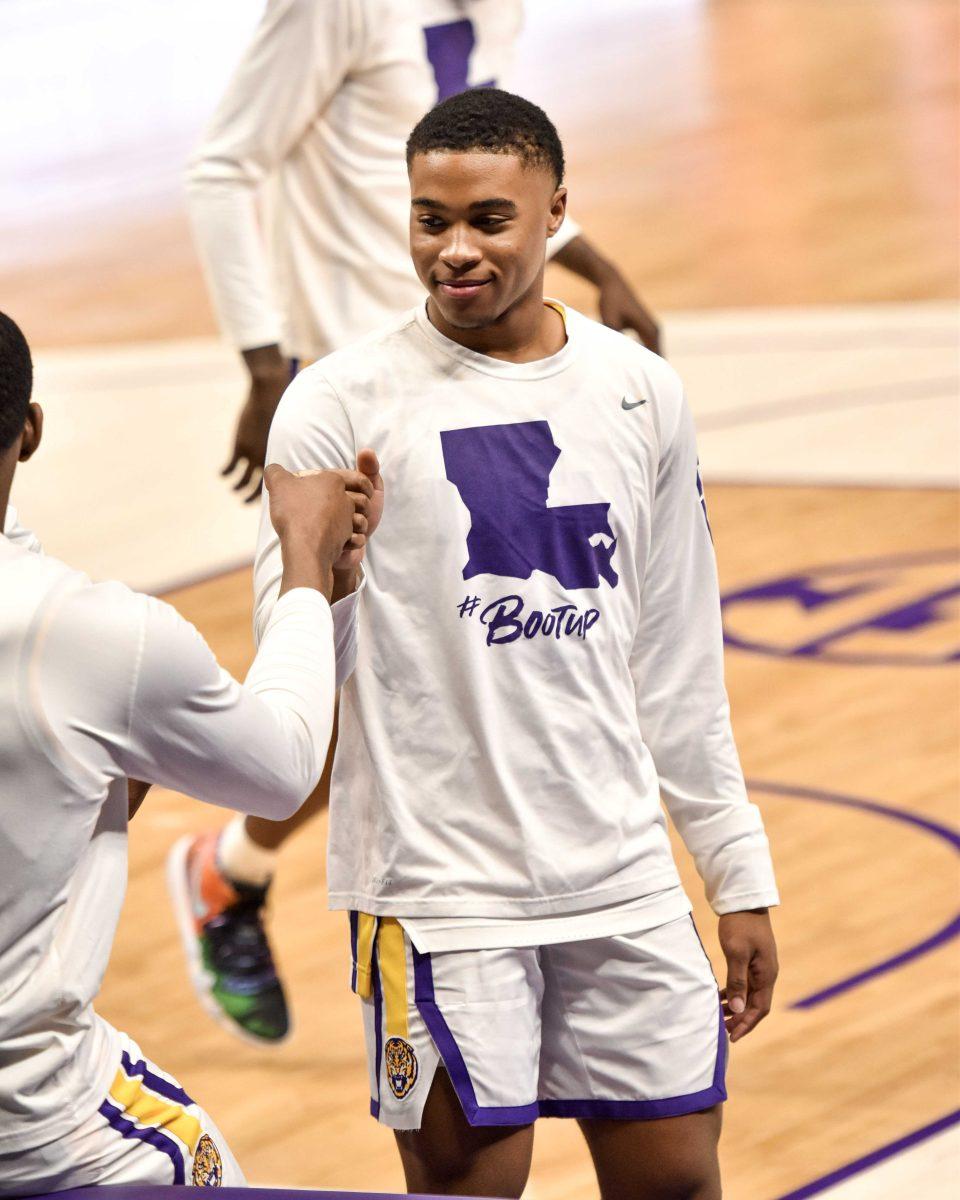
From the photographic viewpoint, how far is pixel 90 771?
6.49 ft

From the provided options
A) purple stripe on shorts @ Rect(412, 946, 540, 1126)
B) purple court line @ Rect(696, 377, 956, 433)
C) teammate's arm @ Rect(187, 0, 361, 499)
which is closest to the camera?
purple stripe on shorts @ Rect(412, 946, 540, 1126)

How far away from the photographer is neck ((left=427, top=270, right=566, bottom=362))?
2.63 meters

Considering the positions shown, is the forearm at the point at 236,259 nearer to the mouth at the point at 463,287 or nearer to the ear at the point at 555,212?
the ear at the point at 555,212

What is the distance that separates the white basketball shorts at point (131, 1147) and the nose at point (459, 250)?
3.08 feet

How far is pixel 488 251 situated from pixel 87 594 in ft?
2.68

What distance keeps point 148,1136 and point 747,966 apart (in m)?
0.88

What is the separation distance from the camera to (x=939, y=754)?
5.29m

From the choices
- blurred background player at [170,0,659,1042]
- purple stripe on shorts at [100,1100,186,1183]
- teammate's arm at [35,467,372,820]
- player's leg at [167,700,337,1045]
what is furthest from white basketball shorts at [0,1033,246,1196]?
player's leg at [167,700,337,1045]

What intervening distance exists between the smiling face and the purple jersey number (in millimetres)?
1550

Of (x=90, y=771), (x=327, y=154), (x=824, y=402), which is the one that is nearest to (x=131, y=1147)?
(x=90, y=771)

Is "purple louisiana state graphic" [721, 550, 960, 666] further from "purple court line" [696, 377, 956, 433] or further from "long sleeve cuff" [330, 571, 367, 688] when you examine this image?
"long sleeve cuff" [330, 571, 367, 688]

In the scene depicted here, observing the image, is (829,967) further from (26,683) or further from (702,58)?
(702,58)

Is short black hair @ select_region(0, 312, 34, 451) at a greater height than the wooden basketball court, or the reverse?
short black hair @ select_region(0, 312, 34, 451)

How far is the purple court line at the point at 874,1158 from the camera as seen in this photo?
3.49 meters
